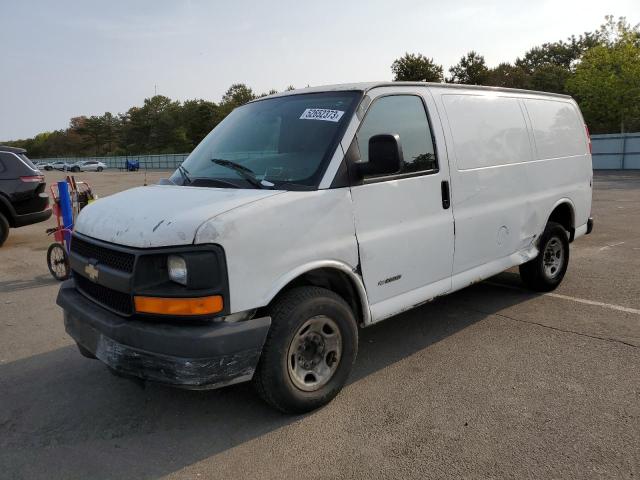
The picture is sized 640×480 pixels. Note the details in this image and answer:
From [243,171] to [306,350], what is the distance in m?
1.30

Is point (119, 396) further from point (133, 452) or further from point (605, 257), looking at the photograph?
point (605, 257)

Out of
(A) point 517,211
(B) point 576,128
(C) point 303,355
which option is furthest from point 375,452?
(B) point 576,128

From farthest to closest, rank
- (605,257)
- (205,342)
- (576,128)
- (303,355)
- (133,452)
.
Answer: (605,257) → (576,128) → (303,355) → (133,452) → (205,342)

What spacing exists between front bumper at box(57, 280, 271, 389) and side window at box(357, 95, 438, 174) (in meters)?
Answer: 1.49

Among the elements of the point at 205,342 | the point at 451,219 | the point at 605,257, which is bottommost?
the point at 605,257

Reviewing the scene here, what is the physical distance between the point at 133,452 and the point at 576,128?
5697 mm

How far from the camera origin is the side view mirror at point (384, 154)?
335cm

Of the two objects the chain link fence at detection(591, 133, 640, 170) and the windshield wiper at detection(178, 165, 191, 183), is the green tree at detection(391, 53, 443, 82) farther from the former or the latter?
the windshield wiper at detection(178, 165, 191, 183)

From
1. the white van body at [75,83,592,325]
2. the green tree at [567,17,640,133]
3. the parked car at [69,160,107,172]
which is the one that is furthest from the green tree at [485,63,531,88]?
the white van body at [75,83,592,325]

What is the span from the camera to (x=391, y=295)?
146 inches

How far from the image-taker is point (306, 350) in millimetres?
3307

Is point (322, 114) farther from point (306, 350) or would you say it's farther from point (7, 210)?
point (7, 210)

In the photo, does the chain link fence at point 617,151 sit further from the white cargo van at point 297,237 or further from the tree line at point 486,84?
the white cargo van at point 297,237

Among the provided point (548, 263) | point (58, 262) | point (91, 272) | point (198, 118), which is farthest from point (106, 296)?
point (198, 118)
